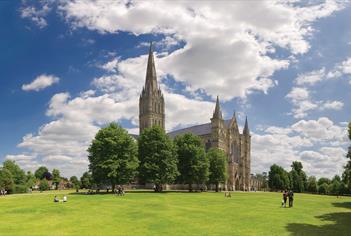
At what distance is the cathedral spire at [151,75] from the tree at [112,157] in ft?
241

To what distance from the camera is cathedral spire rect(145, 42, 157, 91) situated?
14724cm

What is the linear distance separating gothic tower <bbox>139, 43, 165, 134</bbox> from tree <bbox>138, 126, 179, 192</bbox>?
193ft

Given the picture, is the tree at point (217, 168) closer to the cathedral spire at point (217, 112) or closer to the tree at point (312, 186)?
the cathedral spire at point (217, 112)

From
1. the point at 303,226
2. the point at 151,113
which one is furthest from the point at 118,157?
the point at 151,113

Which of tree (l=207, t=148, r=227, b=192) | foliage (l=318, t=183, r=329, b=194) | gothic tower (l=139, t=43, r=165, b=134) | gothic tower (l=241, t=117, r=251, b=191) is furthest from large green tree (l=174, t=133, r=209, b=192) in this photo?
foliage (l=318, t=183, r=329, b=194)

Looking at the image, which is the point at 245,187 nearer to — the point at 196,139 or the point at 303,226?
the point at 196,139

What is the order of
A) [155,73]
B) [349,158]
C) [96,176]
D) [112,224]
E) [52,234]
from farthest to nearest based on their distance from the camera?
[155,73] → [96,176] → [349,158] → [112,224] → [52,234]

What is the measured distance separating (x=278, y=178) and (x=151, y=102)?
61.4 metres

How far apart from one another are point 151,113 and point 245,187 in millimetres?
48594

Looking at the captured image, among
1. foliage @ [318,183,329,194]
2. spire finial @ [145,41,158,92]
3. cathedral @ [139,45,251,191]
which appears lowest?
foliage @ [318,183,329,194]

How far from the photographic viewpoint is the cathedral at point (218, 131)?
129875 mm

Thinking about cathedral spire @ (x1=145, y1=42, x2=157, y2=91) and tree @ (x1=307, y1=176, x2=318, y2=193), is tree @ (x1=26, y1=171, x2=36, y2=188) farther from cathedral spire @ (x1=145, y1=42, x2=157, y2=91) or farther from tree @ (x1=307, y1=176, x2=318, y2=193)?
tree @ (x1=307, y1=176, x2=318, y2=193)

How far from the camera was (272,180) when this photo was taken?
148375 millimetres

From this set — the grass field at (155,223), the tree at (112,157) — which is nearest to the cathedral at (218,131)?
the tree at (112,157)
